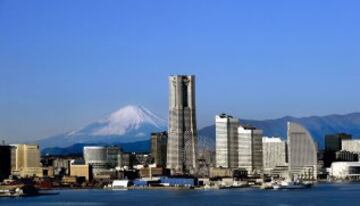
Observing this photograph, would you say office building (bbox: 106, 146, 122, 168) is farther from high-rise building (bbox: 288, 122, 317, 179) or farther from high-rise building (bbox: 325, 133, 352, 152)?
high-rise building (bbox: 325, 133, 352, 152)

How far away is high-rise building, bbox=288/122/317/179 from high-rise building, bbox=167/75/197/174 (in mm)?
15983

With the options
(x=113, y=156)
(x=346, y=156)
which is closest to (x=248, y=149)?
(x=113, y=156)

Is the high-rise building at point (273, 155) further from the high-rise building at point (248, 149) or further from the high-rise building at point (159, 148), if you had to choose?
the high-rise building at point (159, 148)

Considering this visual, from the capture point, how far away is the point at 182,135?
119500 millimetres

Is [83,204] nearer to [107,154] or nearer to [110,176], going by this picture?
[110,176]

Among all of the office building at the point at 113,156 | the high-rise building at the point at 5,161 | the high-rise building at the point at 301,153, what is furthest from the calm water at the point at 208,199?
the office building at the point at 113,156

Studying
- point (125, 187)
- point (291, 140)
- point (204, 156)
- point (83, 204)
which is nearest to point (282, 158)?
point (291, 140)

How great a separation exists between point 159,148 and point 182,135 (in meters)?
14.9

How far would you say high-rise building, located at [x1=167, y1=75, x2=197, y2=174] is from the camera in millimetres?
118438

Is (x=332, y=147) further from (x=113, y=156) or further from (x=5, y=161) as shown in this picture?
(x=5, y=161)

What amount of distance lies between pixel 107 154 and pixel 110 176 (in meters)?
22.4

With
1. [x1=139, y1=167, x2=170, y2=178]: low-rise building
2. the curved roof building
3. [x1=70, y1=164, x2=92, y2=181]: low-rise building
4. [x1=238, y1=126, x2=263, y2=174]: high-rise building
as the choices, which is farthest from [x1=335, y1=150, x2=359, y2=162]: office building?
[x1=70, y1=164, x2=92, y2=181]: low-rise building

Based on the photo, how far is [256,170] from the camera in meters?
132

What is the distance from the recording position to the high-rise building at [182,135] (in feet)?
389
